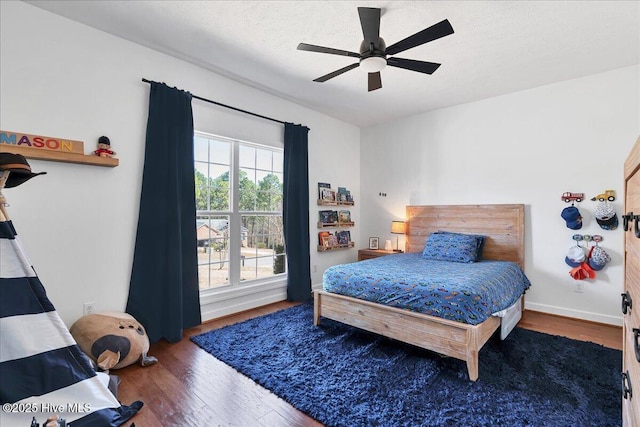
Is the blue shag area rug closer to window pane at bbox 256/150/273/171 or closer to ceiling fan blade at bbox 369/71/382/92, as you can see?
window pane at bbox 256/150/273/171

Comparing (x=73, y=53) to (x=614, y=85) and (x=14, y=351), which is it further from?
(x=614, y=85)

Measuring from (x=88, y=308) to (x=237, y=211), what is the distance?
→ 1.65 metres

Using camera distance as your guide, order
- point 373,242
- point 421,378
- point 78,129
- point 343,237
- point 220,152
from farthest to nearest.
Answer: point 373,242, point 343,237, point 220,152, point 78,129, point 421,378

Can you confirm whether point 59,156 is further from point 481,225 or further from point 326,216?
point 481,225

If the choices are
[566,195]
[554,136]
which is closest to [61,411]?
Answer: [566,195]

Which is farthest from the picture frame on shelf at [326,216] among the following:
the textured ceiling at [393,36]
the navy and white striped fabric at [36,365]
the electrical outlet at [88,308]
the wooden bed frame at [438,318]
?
the navy and white striped fabric at [36,365]

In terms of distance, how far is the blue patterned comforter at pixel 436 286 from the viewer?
86.1 inches

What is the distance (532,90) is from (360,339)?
3.53 metres

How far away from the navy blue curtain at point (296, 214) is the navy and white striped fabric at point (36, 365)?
7.82 feet

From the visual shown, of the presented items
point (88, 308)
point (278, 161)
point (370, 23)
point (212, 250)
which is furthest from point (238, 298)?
point (370, 23)

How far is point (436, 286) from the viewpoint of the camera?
91.4 inches

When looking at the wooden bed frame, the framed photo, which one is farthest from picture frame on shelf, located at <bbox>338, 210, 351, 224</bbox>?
the wooden bed frame

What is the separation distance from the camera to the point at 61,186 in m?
2.37

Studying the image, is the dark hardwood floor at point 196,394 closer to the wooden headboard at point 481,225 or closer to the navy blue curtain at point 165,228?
the navy blue curtain at point 165,228
